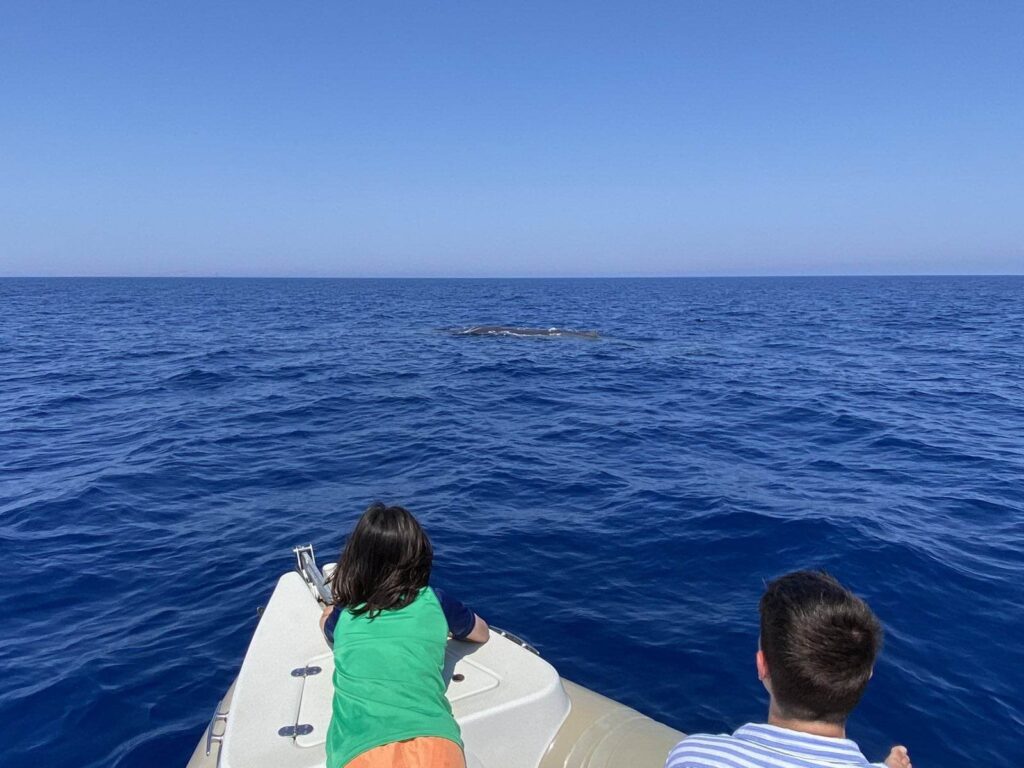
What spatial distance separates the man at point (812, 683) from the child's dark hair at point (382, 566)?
176cm

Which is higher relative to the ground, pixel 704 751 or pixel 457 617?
pixel 704 751

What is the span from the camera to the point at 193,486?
12188mm

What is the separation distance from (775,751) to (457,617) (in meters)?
2.56

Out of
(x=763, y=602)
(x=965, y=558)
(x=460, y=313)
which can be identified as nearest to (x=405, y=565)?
(x=763, y=602)

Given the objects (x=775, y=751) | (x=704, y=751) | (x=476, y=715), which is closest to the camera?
(x=775, y=751)

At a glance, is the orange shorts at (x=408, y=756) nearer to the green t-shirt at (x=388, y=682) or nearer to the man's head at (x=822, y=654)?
the green t-shirt at (x=388, y=682)

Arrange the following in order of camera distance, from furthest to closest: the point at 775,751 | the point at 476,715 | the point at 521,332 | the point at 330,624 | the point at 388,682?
the point at 521,332
the point at 330,624
the point at 476,715
the point at 388,682
the point at 775,751

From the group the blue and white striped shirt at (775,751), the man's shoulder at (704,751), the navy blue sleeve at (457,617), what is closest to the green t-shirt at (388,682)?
the navy blue sleeve at (457,617)

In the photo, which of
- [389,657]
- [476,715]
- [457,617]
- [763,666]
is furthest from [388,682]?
[763,666]

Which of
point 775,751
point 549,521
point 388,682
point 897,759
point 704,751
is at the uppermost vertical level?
point 775,751

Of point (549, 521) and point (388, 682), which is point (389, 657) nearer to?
point (388, 682)

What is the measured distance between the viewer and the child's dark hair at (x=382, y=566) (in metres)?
3.60

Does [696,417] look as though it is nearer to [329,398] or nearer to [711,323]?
[329,398]

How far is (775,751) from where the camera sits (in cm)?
230
